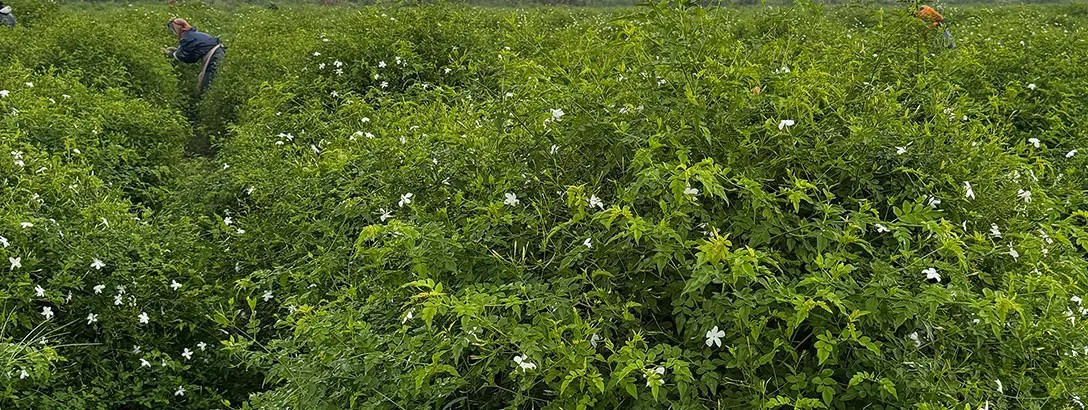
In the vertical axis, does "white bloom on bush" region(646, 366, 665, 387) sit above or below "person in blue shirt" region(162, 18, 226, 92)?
above

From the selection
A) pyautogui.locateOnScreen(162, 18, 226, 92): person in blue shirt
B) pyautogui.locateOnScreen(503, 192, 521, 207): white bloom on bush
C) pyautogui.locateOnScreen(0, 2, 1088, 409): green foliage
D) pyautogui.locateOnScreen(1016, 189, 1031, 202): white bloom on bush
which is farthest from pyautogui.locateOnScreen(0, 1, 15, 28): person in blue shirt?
pyautogui.locateOnScreen(1016, 189, 1031, 202): white bloom on bush

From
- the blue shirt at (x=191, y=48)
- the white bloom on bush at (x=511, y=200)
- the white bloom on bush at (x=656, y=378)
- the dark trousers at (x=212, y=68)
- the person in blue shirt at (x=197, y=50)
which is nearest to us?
the white bloom on bush at (x=656, y=378)

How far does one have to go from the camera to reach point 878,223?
2293 mm

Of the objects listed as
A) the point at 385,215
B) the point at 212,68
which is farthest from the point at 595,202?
the point at 212,68

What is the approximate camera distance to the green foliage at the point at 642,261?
7.09 feet

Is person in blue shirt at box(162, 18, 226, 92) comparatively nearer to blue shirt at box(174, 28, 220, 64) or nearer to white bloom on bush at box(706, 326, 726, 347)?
blue shirt at box(174, 28, 220, 64)

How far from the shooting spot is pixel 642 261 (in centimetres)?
233

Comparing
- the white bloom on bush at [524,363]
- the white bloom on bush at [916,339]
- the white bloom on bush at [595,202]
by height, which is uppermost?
the white bloom on bush at [595,202]

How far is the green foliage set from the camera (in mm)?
2162

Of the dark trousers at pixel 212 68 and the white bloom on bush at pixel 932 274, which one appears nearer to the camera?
the white bloom on bush at pixel 932 274

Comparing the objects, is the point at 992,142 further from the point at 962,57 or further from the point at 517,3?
the point at 517,3

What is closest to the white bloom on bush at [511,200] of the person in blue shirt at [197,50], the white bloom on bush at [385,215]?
the white bloom on bush at [385,215]

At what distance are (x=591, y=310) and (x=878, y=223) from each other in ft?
2.56

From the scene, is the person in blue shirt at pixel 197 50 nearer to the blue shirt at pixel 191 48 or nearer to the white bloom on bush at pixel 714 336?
the blue shirt at pixel 191 48
